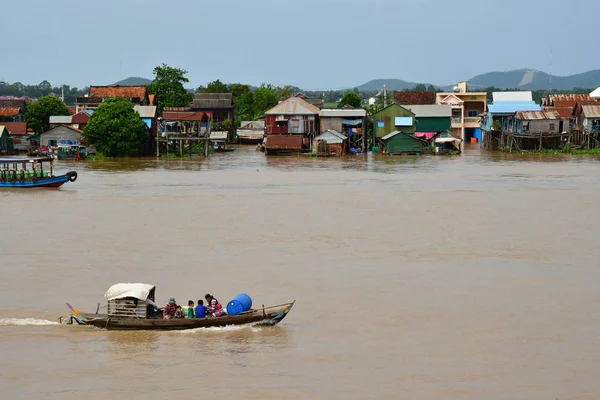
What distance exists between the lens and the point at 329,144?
5191 cm

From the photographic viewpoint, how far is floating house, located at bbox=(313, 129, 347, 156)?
169 feet

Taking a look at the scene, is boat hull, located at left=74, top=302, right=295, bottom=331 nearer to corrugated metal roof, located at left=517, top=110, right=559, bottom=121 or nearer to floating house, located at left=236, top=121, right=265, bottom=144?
corrugated metal roof, located at left=517, top=110, right=559, bottom=121

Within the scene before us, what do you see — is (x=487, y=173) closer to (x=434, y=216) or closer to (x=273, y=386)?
(x=434, y=216)

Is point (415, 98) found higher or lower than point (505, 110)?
higher

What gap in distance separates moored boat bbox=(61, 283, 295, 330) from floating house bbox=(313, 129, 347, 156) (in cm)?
3754

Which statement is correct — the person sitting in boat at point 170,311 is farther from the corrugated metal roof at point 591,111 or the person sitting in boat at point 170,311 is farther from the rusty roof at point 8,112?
the rusty roof at point 8,112

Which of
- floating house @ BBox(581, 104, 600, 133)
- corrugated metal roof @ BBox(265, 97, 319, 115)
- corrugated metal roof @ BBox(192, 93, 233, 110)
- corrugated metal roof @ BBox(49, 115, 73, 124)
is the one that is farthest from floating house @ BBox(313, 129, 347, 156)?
corrugated metal roof @ BBox(192, 93, 233, 110)

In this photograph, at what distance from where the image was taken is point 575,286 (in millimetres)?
16828

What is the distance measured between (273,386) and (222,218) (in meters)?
14.7

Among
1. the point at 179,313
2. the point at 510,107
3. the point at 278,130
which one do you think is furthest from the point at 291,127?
the point at 179,313

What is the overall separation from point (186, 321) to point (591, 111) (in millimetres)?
43975

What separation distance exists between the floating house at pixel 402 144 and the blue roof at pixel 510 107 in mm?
11107

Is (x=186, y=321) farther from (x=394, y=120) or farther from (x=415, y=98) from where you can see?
(x=415, y=98)

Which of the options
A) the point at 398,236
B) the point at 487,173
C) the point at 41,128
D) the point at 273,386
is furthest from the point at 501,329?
the point at 41,128
